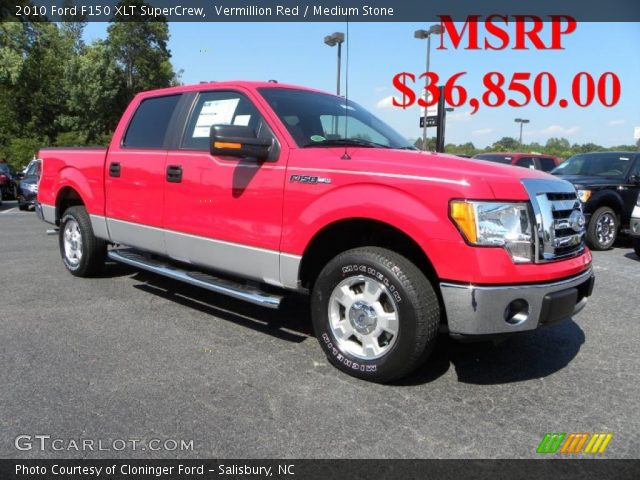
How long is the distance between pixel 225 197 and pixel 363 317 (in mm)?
1439

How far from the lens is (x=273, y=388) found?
3.10 meters

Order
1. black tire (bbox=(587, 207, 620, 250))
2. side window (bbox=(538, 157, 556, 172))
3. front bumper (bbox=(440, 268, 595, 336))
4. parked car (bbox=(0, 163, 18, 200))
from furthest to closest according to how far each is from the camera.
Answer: parked car (bbox=(0, 163, 18, 200))
side window (bbox=(538, 157, 556, 172))
black tire (bbox=(587, 207, 620, 250))
front bumper (bbox=(440, 268, 595, 336))

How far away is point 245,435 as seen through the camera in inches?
102

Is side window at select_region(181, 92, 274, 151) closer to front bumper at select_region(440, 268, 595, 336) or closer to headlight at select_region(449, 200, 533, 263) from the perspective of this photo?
headlight at select_region(449, 200, 533, 263)

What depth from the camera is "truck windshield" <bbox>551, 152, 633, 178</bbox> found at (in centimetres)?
915

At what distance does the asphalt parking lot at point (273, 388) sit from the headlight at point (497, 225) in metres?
0.93

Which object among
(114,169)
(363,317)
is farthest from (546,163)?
(363,317)

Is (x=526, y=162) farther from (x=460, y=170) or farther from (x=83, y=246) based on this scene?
(x=460, y=170)

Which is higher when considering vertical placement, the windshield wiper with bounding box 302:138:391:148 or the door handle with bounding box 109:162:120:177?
the windshield wiper with bounding box 302:138:391:148

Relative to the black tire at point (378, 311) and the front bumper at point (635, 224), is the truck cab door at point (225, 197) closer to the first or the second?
the black tire at point (378, 311)

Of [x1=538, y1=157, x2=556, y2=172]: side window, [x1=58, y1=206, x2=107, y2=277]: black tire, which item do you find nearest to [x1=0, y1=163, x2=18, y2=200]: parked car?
[x1=58, y1=206, x2=107, y2=277]: black tire

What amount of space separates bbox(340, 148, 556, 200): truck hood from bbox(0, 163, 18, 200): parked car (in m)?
17.7

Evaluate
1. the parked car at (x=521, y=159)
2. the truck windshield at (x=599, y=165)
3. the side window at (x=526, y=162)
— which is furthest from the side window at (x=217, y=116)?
the side window at (x=526, y=162)

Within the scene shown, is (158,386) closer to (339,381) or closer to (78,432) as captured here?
(78,432)
